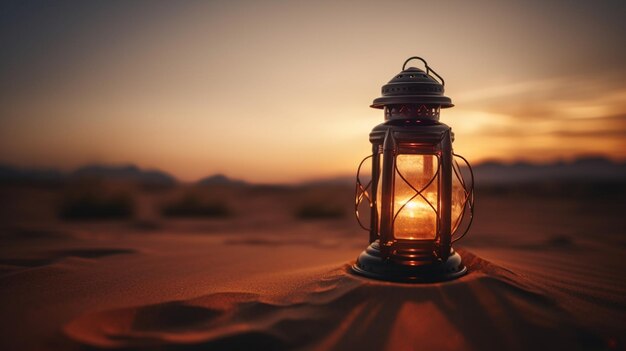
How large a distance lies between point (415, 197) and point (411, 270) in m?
0.48

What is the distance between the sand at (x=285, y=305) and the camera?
2.03 metres

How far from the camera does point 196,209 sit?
9.52 metres

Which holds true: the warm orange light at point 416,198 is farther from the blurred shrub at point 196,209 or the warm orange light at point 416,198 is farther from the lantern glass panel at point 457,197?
the blurred shrub at point 196,209

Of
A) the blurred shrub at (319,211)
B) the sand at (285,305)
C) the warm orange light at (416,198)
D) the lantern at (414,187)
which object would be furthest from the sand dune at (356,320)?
the blurred shrub at (319,211)

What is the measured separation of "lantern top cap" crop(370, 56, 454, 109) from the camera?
2.78m

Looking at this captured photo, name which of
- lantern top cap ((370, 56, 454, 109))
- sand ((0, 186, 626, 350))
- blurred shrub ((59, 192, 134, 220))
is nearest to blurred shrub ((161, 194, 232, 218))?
blurred shrub ((59, 192, 134, 220))

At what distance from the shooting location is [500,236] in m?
5.77

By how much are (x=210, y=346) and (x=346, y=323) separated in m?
0.68

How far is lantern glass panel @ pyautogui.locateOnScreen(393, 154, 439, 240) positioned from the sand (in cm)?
39

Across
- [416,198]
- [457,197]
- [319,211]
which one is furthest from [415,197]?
[319,211]

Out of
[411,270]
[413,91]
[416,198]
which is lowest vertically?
[411,270]

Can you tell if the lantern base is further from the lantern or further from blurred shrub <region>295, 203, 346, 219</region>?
blurred shrub <region>295, 203, 346, 219</region>

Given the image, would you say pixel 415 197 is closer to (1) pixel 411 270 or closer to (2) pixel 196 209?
(1) pixel 411 270

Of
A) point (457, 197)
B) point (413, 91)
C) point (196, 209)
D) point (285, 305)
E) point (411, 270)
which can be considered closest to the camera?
point (285, 305)
